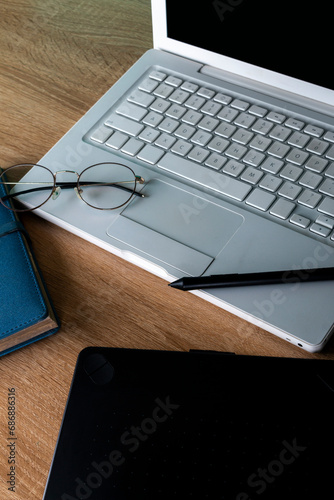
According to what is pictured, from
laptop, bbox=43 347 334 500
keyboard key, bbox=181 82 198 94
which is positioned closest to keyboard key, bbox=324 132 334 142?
keyboard key, bbox=181 82 198 94

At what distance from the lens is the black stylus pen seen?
578mm

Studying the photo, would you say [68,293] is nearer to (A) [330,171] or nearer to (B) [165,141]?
(B) [165,141]

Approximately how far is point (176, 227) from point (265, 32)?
0.96ft

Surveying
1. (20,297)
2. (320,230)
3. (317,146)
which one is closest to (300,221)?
(320,230)

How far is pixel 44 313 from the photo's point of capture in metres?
0.57

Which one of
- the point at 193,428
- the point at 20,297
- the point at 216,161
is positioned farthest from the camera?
the point at 216,161

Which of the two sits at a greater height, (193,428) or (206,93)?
(206,93)

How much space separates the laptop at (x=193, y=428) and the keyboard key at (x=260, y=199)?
0.68 ft

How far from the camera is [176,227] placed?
64 centimetres

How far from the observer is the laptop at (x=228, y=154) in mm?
607

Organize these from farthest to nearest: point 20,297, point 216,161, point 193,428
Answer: point 216,161
point 20,297
point 193,428

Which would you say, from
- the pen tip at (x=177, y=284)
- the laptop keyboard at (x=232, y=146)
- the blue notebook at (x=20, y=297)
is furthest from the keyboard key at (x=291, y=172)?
the blue notebook at (x=20, y=297)

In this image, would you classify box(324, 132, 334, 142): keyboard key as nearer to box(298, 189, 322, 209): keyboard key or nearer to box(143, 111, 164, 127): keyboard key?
box(298, 189, 322, 209): keyboard key

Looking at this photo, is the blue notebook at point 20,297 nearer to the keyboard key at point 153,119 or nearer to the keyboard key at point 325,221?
the keyboard key at point 153,119
